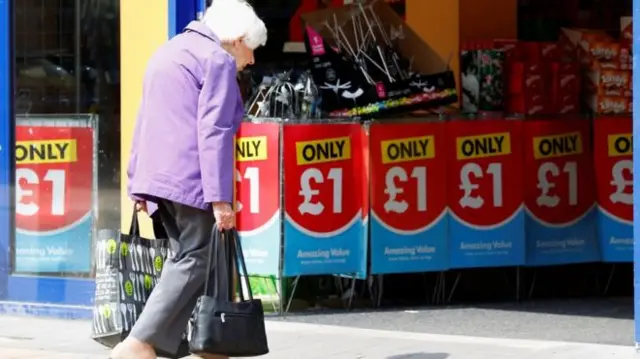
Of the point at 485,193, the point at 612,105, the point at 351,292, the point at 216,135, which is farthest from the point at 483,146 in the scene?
the point at 216,135

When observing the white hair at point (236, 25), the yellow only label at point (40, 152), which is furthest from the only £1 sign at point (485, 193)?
the white hair at point (236, 25)

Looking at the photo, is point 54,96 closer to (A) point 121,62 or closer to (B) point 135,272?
(A) point 121,62

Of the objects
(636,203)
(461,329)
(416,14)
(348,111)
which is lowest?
(461,329)

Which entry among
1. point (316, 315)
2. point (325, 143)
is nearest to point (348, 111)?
point (325, 143)

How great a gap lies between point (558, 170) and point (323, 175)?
1.72 meters

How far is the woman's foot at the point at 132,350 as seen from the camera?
19.4ft

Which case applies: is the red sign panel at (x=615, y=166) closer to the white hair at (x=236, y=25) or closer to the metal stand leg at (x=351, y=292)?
the metal stand leg at (x=351, y=292)

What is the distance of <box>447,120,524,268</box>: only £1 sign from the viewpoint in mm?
9039

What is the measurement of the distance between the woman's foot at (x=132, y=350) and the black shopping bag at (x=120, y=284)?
0.12 meters

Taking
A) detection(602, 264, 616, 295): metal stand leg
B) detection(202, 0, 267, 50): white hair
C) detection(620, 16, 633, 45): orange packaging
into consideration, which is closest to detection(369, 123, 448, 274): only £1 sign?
detection(602, 264, 616, 295): metal stand leg

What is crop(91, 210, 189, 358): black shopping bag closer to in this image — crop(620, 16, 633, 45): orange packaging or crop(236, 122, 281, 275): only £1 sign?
crop(236, 122, 281, 275): only £1 sign

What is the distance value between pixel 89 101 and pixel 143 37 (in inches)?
21.9

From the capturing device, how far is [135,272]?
20.2ft

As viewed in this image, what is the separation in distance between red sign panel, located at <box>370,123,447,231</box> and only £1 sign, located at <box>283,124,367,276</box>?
111 mm
